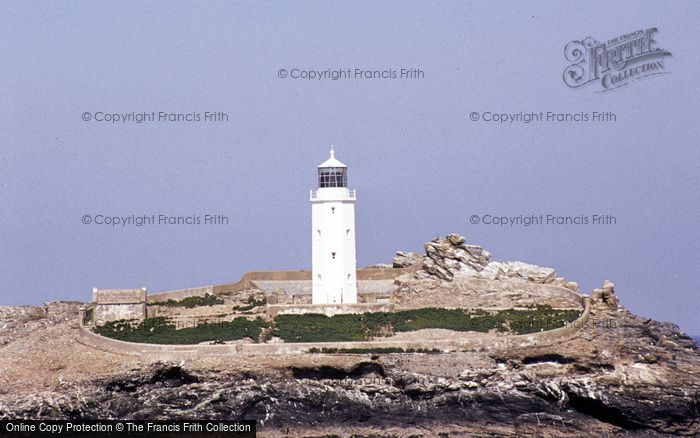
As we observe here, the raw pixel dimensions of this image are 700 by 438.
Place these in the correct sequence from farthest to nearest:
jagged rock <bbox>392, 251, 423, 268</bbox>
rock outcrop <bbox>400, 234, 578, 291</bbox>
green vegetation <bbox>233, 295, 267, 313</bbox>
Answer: jagged rock <bbox>392, 251, 423, 268</bbox>, rock outcrop <bbox>400, 234, 578, 291</bbox>, green vegetation <bbox>233, 295, 267, 313</bbox>

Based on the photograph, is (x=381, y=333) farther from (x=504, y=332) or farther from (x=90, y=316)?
(x=90, y=316)

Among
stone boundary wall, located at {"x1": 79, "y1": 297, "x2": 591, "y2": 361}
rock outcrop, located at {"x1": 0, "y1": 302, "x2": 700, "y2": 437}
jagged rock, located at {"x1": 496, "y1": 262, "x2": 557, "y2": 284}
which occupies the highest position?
jagged rock, located at {"x1": 496, "y1": 262, "x2": 557, "y2": 284}

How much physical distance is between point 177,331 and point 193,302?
947 cm

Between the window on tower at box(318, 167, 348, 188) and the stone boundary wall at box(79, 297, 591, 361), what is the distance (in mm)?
10544

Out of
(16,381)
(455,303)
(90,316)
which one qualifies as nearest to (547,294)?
(455,303)

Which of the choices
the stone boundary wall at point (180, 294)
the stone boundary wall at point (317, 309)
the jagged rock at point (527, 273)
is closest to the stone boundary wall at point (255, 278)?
the stone boundary wall at point (180, 294)

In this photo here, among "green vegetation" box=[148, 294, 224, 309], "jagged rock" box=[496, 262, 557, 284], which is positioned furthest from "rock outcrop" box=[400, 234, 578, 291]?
"green vegetation" box=[148, 294, 224, 309]

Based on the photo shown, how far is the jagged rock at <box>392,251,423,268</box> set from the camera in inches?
2653

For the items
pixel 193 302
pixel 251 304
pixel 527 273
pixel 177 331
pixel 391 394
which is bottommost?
pixel 391 394

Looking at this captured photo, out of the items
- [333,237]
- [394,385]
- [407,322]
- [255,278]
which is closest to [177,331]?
[333,237]

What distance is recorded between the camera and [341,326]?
50656 millimetres

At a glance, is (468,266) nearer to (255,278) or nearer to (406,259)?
(406,259)

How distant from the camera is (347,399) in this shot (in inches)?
1738

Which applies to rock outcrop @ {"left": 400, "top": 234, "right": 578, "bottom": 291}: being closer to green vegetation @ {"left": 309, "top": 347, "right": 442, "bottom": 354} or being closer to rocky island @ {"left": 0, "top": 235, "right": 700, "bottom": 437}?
rocky island @ {"left": 0, "top": 235, "right": 700, "bottom": 437}
